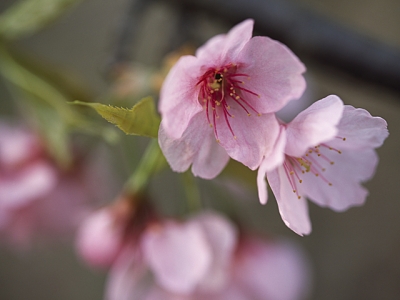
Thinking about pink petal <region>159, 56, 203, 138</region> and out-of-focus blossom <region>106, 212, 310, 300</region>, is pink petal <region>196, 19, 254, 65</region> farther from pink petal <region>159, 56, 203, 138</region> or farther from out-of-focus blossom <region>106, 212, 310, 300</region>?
out-of-focus blossom <region>106, 212, 310, 300</region>

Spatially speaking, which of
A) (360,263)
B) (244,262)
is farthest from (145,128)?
(360,263)

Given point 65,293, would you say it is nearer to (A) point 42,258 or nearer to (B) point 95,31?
(A) point 42,258

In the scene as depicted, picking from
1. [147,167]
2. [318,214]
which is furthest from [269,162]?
[318,214]

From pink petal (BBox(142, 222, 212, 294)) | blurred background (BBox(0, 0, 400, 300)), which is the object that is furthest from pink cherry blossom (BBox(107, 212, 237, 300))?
blurred background (BBox(0, 0, 400, 300))

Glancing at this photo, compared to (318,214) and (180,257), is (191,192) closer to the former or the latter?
(180,257)

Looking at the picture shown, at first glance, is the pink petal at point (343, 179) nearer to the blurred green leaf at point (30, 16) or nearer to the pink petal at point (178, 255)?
the pink petal at point (178, 255)

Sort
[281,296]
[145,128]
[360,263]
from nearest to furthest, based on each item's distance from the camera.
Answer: [145,128], [281,296], [360,263]

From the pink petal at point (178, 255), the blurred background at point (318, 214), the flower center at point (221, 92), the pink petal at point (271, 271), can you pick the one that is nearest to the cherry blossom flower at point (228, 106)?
the flower center at point (221, 92)
